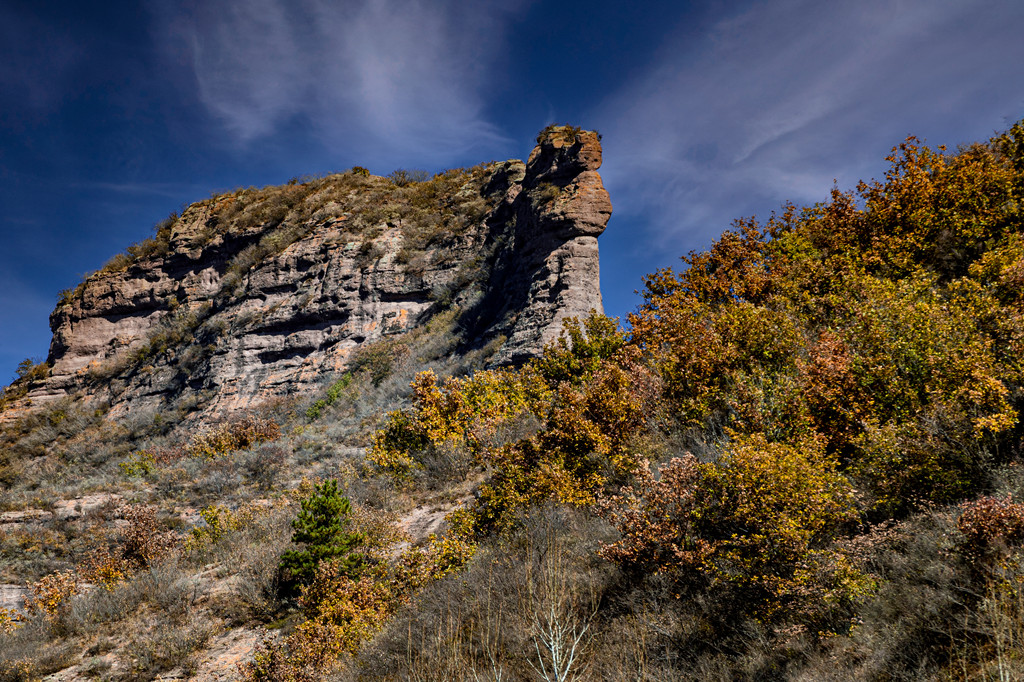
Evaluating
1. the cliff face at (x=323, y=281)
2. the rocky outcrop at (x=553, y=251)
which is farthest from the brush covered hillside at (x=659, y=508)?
the cliff face at (x=323, y=281)

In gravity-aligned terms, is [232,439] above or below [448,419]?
above

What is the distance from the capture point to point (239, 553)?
30.6 feet

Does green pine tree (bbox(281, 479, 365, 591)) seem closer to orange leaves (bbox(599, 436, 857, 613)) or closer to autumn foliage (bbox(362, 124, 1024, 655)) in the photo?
autumn foliage (bbox(362, 124, 1024, 655))

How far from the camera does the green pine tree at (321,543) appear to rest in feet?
24.7

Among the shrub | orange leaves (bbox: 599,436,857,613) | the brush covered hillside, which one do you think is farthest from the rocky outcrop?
orange leaves (bbox: 599,436,857,613)

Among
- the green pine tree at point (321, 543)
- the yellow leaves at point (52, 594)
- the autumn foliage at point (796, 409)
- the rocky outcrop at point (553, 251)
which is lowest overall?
the yellow leaves at point (52, 594)

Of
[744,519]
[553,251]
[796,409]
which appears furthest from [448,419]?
[553,251]

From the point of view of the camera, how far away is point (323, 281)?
26625 millimetres

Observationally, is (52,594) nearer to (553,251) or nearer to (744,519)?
(744,519)

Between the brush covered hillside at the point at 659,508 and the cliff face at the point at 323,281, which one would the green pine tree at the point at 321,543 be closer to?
the brush covered hillside at the point at 659,508

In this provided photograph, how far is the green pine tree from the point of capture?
7.53 m

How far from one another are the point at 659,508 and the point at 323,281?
25.5m

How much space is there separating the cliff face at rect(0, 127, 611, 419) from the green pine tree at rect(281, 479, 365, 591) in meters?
9.01

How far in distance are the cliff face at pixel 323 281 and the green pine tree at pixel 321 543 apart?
9.01m
